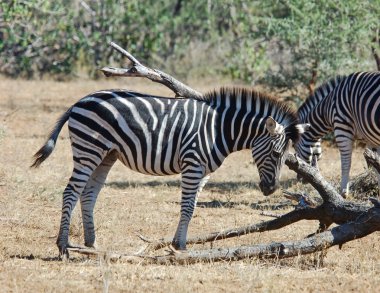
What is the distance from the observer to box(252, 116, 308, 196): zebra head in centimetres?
859

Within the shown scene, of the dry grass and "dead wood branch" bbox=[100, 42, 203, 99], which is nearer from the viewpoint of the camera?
the dry grass

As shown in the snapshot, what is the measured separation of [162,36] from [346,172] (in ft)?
45.5

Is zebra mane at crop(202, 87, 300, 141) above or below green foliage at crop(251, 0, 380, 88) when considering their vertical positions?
below

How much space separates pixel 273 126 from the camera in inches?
334

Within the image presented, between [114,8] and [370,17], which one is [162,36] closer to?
[114,8]

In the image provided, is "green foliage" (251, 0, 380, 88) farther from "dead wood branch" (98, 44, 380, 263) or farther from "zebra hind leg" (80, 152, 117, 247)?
"zebra hind leg" (80, 152, 117, 247)

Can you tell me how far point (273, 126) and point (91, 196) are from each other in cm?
209

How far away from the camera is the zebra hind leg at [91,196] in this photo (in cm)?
889

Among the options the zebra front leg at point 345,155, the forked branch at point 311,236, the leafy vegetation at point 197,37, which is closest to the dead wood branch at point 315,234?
the forked branch at point 311,236

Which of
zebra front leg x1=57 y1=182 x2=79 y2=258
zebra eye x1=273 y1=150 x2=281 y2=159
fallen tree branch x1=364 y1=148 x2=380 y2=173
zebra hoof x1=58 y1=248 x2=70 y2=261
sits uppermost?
fallen tree branch x1=364 y1=148 x2=380 y2=173

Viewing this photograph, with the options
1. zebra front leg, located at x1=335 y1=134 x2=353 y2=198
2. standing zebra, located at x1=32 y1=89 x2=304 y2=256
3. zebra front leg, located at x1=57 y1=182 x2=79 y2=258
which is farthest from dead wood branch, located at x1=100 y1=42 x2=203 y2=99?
zebra front leg, located at x1=335 y1=134 x2=353 y2=198

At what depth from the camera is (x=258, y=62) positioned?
19422 mm

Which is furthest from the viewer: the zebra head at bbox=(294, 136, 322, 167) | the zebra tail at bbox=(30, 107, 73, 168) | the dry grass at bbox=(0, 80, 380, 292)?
the zebra head at bbox=(294, 136, 322, 167)

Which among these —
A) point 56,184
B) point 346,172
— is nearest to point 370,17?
point 346,172
